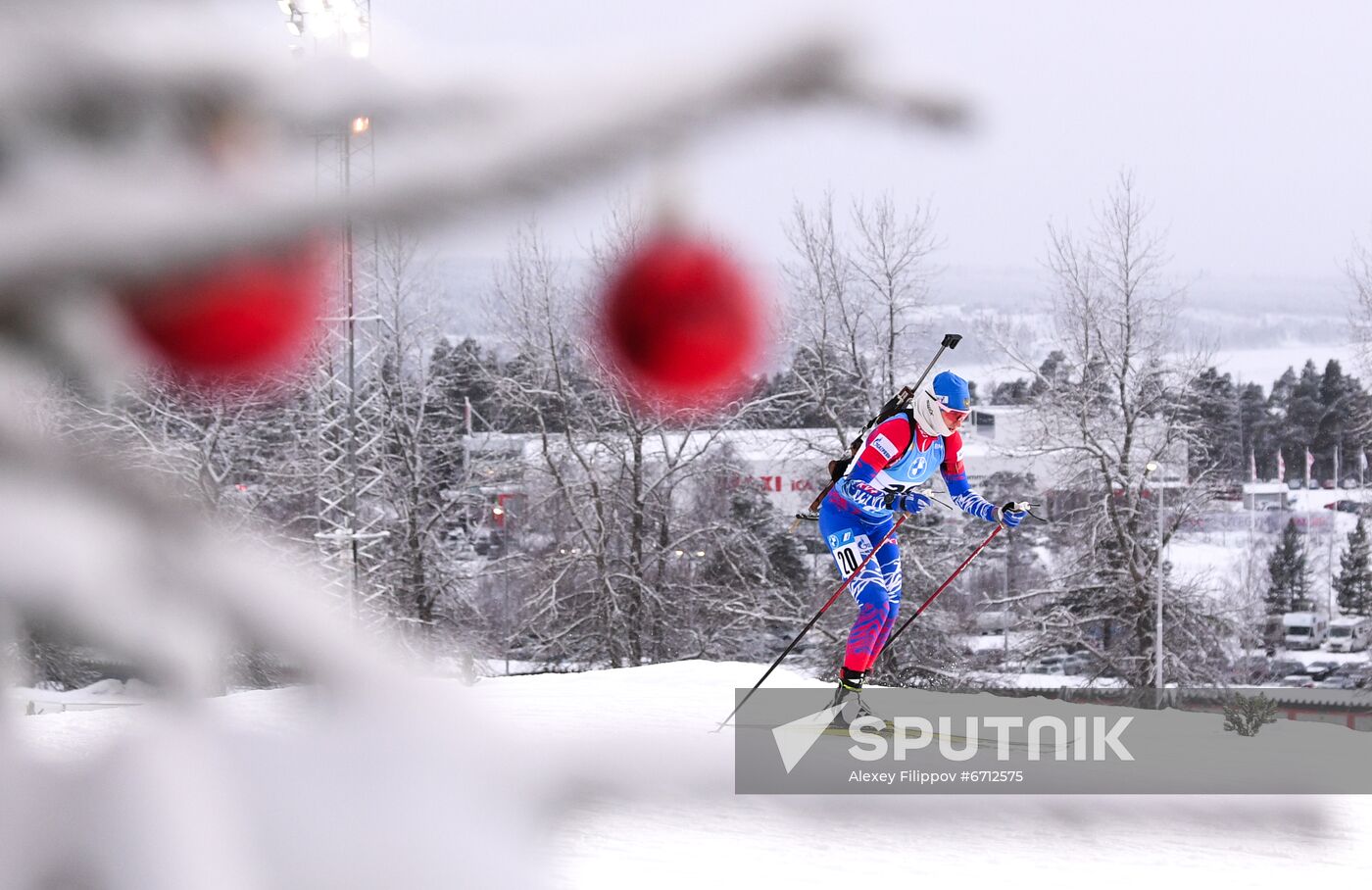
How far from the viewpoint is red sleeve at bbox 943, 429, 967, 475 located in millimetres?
3611

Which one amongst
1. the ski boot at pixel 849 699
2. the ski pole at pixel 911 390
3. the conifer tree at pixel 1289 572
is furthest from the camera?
the conifer tree at pixel 1289 572

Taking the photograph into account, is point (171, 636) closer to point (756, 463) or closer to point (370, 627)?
point (370, 627)

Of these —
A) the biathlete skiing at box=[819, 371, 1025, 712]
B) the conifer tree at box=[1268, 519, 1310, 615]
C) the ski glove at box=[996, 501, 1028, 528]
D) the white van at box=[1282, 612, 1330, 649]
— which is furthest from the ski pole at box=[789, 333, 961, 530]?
the white van at box=[1282, 612, 1330, 649]

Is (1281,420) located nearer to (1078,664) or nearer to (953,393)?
(1078,664)

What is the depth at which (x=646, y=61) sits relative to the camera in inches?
10.9

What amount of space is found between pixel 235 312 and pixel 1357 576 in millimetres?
15423

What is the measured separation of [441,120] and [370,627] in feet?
0.46

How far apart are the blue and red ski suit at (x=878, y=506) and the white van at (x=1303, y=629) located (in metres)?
15.0

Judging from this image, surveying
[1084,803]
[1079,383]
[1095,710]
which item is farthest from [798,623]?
[1084,803]

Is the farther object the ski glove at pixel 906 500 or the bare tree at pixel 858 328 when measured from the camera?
the bare tree at pixel 858 328

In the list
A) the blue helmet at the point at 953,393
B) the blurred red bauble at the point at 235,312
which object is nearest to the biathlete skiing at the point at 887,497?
the blue helmet at the point at 953,393

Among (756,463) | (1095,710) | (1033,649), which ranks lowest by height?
(1033,649)

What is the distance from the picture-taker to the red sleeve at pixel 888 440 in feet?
11.6

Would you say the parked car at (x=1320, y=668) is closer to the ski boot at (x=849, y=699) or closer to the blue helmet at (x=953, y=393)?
the ski boot at (x=849, y=699)
